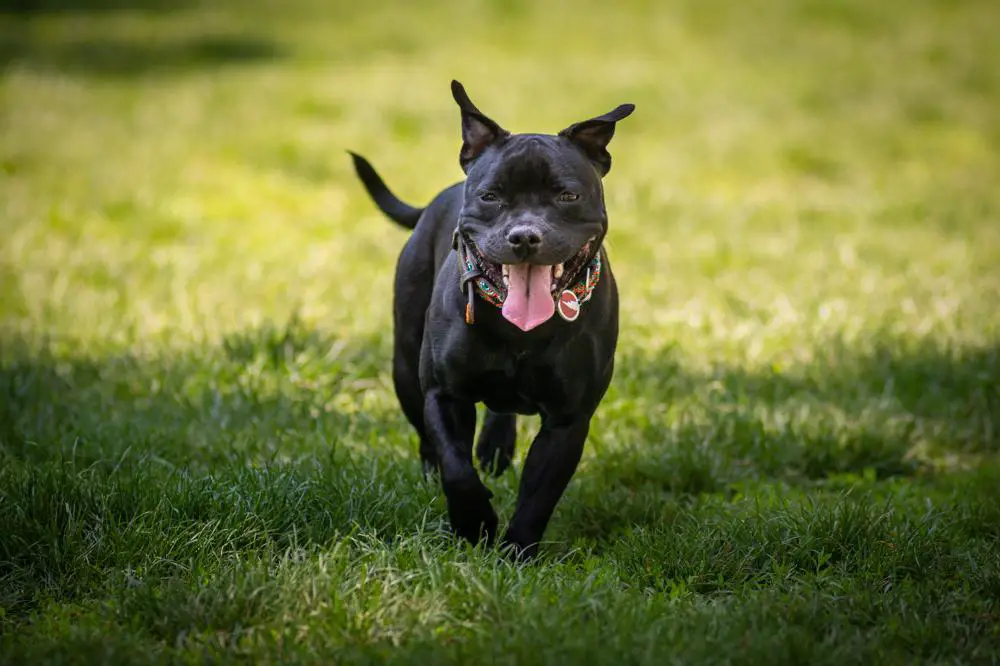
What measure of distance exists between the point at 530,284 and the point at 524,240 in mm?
206

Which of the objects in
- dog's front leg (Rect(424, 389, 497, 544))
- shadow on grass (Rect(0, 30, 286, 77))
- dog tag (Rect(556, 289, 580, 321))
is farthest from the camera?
A: shadow on grass (Rect(0, 30, 286, 77))

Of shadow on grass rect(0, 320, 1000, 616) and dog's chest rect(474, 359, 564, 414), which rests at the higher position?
dog's chest rect(474, 359, 564, 414)

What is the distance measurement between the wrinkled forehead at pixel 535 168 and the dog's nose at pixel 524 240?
258mm

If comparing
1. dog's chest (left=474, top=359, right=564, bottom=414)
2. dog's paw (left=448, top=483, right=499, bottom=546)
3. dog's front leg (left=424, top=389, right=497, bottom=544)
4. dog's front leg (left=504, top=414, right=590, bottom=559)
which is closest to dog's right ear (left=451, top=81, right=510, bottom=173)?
dog's chest (left=474, top=359, right=564, bottom=414)

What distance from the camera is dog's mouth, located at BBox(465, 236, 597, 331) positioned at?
3.96 m

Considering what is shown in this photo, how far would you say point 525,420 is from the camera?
5996 mm

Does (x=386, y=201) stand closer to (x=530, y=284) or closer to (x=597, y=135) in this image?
(x=597, y=135)

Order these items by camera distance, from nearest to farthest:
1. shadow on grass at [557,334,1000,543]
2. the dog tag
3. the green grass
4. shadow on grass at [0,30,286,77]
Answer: the green grass → the dog tag → shadow on grass at [557,334,1000,543] → shadow on grass at [0,30,286,77]

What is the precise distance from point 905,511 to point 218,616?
8.71ft

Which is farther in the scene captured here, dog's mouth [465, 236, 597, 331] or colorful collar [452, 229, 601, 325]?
colorful collar [452, 229, 601, 325]

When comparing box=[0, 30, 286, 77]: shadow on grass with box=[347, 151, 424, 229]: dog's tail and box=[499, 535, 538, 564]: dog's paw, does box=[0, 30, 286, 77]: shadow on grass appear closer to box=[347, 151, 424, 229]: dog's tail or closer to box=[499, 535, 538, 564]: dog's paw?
box=[347, 151, 424, 229]: dog's tail

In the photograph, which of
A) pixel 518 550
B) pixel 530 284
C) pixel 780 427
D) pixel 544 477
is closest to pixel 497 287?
pixel 530 284

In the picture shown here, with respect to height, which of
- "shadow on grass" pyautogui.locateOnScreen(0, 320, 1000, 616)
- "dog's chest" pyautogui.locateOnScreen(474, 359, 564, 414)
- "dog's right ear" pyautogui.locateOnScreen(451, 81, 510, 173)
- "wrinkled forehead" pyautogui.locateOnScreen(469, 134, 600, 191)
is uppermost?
"dog's right ear" pyautogui.locateOnScreen(451, 81, 510, 173)

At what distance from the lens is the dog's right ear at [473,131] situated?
4230 millimetres
